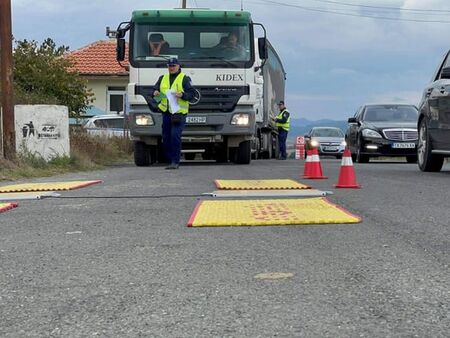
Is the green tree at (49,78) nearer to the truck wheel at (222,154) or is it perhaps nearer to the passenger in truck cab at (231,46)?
the truck wheel at (222,154)

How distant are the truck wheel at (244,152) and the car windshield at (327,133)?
11283 mm

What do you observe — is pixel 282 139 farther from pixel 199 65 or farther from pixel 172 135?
pixel 172 135

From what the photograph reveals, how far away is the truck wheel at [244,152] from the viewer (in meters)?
13.9

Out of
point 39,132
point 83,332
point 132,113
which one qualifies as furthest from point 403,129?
point 83,332

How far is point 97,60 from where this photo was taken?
33969 mm

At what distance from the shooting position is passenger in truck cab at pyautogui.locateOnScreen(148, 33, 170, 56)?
12695 millimetres

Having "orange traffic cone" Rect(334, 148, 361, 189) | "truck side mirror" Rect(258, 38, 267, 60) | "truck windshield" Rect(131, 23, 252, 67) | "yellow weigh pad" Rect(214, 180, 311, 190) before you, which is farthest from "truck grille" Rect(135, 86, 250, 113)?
"orange traffic cone" Rect(334, 148, 361, 189)

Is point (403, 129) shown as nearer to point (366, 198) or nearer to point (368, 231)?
point (366, 198)

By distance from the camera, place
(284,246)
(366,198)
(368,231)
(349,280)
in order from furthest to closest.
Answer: (366,198) < (368,231) < (284,246) < (349,280)

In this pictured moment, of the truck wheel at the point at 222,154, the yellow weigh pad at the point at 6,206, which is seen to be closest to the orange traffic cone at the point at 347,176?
the yellow weigh pad at the point at 6,206

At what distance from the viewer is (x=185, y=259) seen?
156 inches

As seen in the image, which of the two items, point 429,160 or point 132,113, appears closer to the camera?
point 429,160

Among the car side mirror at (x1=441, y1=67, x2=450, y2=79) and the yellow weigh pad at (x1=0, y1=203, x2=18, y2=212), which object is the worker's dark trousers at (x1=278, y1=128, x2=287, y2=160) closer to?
the car side mirror at (x1=441, y1=67, x2=450, y2=79)

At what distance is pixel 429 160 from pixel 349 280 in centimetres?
742
